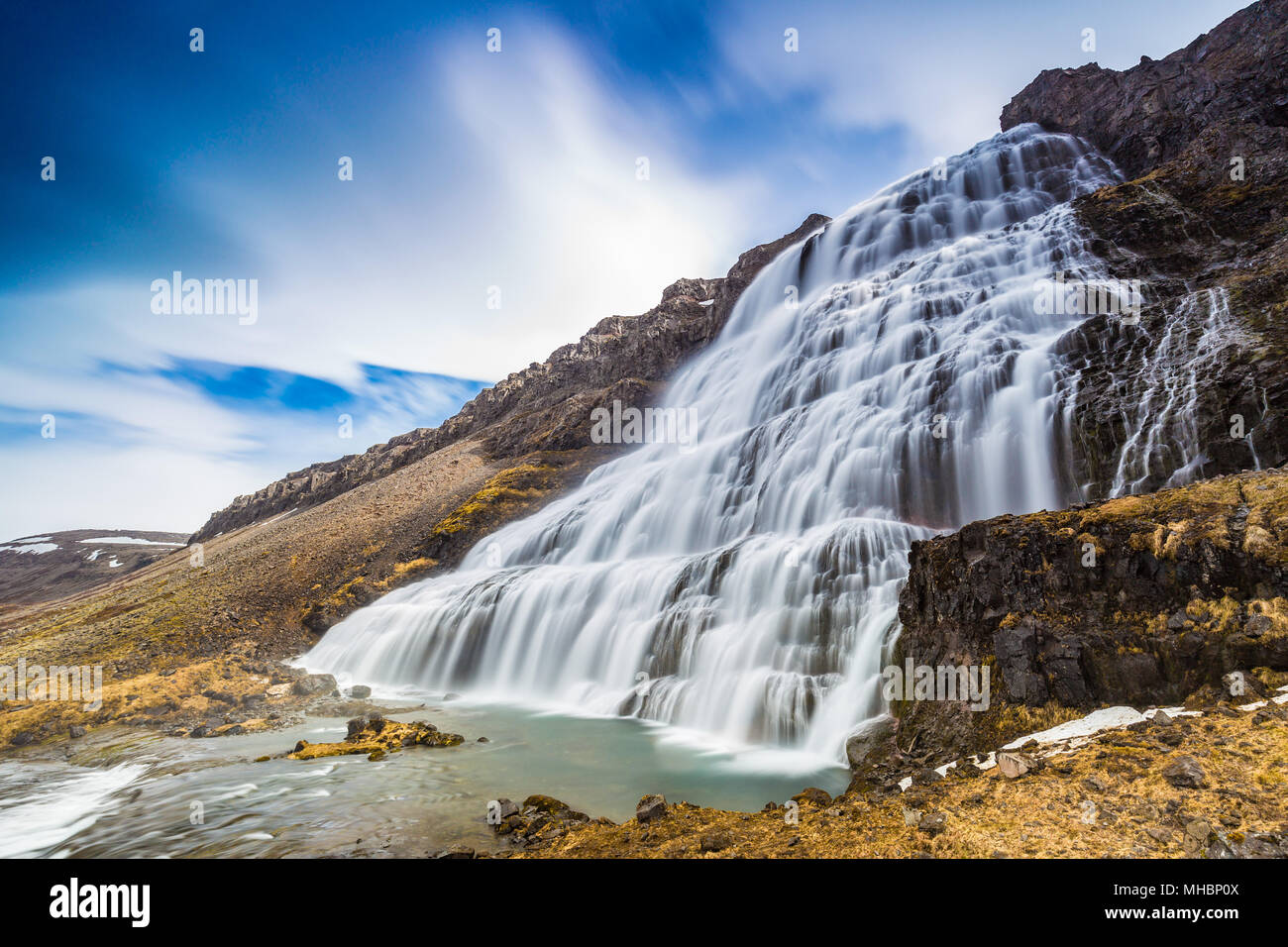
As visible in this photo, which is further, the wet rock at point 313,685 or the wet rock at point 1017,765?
the wet rock at point 313,685

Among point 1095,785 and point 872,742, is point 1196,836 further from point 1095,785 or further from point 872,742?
point 872,742

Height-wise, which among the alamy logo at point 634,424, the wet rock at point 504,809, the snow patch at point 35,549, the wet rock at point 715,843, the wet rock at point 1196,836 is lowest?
the wet rock at point 504,809

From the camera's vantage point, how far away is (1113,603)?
7.93 meters

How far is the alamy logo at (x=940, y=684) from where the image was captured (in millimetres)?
8617

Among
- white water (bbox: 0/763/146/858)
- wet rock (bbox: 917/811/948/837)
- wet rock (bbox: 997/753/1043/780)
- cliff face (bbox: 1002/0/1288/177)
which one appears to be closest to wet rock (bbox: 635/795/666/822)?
wet rock (bbox: 917/811/948/837)

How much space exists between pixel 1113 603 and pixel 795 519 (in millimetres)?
13442

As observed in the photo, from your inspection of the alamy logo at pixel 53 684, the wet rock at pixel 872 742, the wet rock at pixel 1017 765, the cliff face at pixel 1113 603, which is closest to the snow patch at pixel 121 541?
A: the alamy logo at pixel 53 684

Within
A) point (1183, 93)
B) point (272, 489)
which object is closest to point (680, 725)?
point (1183, 93)

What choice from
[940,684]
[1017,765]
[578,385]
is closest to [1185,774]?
[1017,765]

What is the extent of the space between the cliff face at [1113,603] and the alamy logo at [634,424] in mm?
Result: 35110

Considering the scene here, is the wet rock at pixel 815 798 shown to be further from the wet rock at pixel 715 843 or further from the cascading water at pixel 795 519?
the cascading water at pixel 795 519
